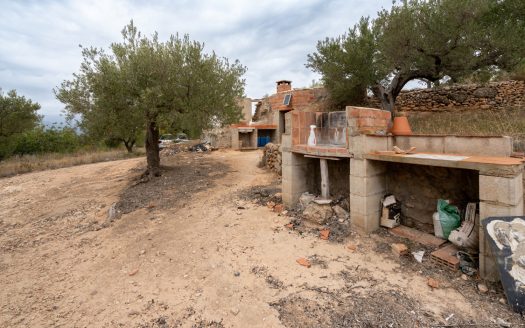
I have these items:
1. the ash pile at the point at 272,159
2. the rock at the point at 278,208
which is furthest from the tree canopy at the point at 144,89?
the rock at the point at 278,208

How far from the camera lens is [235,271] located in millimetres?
4949

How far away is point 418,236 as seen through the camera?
5508 mm

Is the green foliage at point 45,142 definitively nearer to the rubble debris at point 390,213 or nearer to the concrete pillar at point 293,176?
the concrete pillar at point 293,176

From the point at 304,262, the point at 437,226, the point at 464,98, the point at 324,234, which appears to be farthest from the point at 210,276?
the point at 464,98

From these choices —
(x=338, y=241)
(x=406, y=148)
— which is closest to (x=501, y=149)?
(x=406, y=148)

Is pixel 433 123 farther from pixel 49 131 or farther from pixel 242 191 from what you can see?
pixel 49 131

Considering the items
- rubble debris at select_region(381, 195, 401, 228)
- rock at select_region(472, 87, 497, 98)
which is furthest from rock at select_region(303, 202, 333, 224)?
rock at select_region(472, 87, 497, 98)

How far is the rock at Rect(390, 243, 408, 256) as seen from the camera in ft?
16.5

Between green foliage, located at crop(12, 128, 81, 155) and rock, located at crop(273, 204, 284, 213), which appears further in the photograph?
green foliage, located at crop(12, 128, 81, 155)

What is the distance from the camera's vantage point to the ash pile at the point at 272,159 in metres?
11.7

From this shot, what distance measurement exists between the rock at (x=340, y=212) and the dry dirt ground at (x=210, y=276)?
76 cm

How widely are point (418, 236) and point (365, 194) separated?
131 cm

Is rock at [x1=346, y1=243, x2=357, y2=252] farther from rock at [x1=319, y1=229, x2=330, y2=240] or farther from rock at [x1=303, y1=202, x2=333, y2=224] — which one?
rock at [x1=303, y1=202, x2=333, y2=224]

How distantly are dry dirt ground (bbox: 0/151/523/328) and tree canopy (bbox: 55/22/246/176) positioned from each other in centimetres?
366
